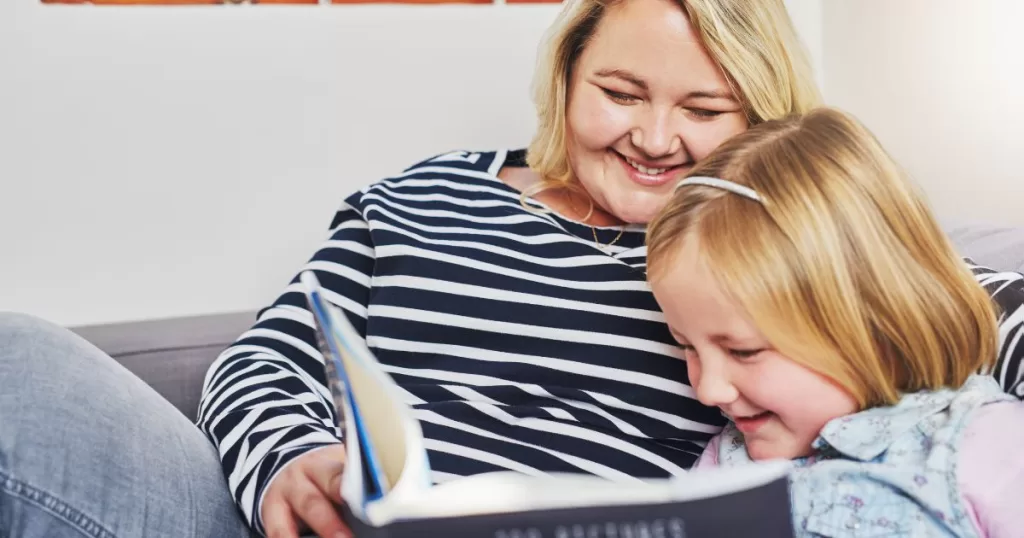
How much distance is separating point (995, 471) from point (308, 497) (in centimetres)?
58

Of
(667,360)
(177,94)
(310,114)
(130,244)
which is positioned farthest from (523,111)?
(667,360)

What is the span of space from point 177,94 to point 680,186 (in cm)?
105

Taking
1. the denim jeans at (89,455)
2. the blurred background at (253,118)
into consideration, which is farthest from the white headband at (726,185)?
the blurred background at (253,118)

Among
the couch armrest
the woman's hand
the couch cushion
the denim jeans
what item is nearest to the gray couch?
the couch cushion

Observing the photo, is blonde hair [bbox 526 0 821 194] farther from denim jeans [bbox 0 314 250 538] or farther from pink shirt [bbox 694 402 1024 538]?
denim jeans [bbox 0 314 250 538]

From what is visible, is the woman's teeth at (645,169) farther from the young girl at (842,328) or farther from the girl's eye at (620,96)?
the young girl at (842,328)

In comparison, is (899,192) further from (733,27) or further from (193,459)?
(193,459)

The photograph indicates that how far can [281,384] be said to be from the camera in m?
1.08

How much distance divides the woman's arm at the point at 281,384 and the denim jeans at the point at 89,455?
44 millimetres

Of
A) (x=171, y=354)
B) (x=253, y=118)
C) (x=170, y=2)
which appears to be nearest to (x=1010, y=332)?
(x=171, y=354)

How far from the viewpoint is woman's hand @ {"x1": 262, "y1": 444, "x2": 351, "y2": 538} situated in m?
0.81

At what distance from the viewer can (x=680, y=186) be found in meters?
0.97

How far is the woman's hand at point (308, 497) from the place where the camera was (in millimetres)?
807

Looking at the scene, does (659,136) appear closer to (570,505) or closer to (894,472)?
(894,472)
